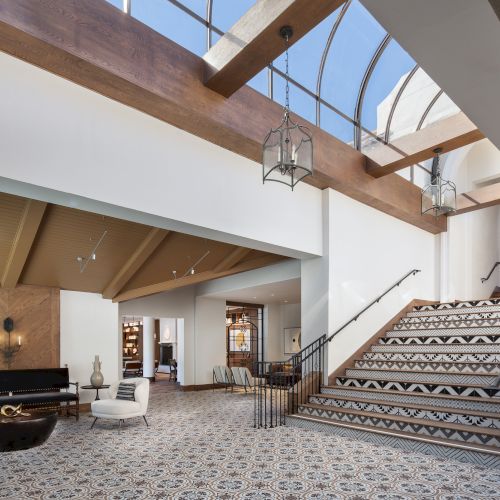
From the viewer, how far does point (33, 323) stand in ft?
33.4

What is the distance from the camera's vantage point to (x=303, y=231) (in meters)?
7.96

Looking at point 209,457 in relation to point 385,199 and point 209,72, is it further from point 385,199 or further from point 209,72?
point 385,199

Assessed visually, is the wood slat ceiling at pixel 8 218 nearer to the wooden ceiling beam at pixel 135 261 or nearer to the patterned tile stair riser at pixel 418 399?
the wooden ceiling beam at pixel 135 261

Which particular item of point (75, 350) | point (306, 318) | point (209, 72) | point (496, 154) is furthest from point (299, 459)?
point (496, 154)

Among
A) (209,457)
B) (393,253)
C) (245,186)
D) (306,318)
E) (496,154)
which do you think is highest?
(496,154)

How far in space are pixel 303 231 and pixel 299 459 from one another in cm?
379

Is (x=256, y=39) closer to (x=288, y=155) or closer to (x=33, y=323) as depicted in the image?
(x=288, y=155)

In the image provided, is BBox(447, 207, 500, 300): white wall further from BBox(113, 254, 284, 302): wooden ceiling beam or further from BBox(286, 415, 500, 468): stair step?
BBox(286, 415, 500, 468): stair step

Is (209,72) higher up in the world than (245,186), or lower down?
higher up

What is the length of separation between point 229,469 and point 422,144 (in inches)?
239

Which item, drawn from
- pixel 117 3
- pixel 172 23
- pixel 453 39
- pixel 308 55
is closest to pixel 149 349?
pixel 308 55

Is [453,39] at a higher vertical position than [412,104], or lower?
lower

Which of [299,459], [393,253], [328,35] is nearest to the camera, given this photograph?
[299,459]

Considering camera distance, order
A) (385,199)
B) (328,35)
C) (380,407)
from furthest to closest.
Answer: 1. (385,199)
2. (328,35)
3. (380,407)
